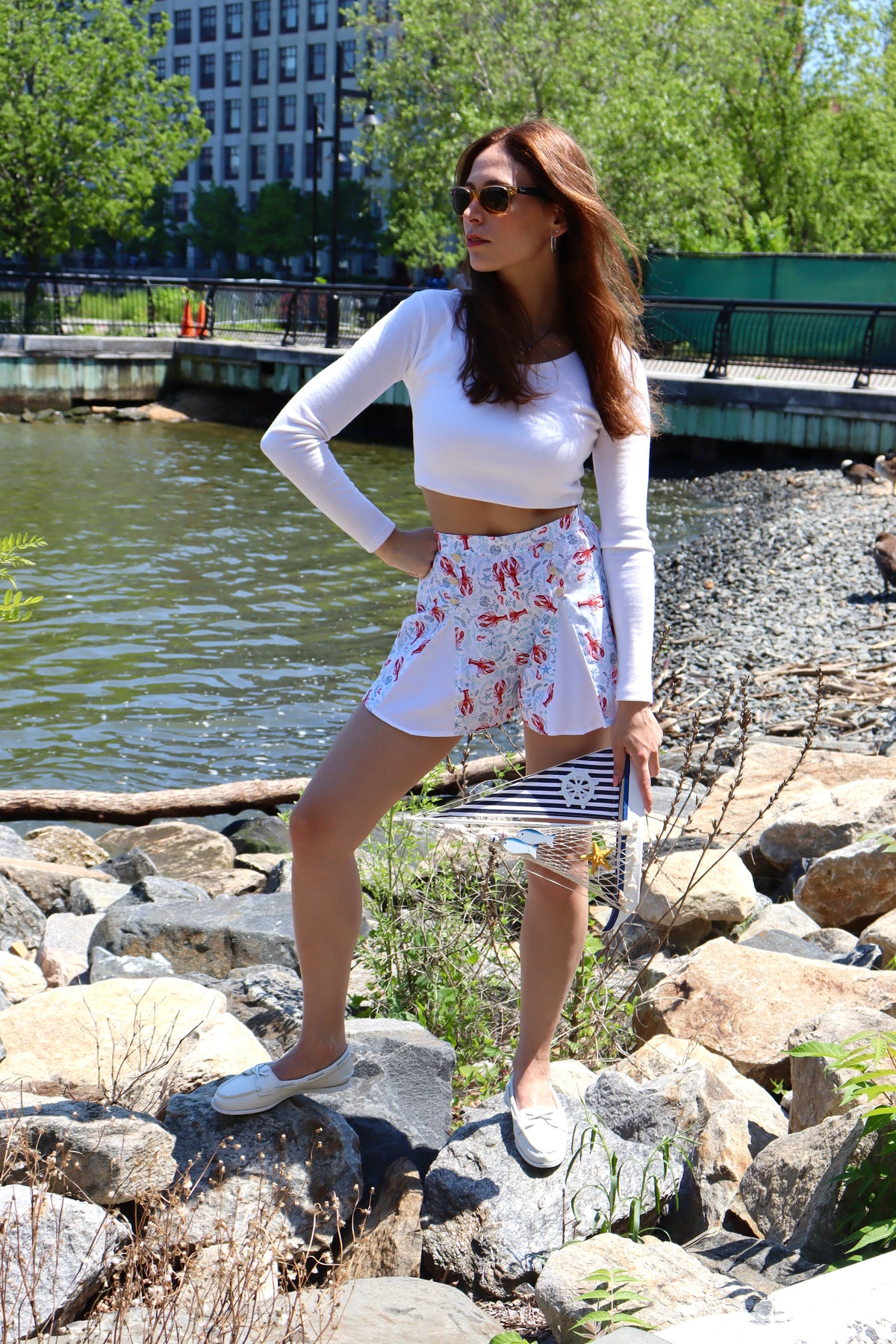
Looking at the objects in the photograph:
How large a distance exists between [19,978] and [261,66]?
92624mm

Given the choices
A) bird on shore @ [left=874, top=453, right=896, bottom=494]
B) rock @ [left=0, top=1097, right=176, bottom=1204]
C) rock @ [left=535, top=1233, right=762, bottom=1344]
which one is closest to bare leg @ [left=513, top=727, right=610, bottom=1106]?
rock @ [left=535, top=1233, right=762, bottom=1344]

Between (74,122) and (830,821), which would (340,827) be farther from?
(74,122)

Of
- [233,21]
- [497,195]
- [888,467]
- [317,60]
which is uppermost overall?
[233,21]

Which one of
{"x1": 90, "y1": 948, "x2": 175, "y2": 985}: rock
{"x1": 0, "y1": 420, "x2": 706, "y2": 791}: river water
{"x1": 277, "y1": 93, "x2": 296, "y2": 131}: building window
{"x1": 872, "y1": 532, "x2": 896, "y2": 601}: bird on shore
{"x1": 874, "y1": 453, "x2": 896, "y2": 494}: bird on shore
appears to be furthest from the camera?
{"x1": 277, "y1": 93, "x2": 296, "y2": 131}: building window

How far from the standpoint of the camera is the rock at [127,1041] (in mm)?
3004

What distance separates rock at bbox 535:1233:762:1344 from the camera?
2252 mm

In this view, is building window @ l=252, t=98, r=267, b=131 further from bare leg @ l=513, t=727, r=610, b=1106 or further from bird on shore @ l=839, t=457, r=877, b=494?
bare leg @ l=513, t=727, r=610, b=1106

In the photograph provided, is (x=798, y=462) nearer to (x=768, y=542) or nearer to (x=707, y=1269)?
(x=768, y=542)

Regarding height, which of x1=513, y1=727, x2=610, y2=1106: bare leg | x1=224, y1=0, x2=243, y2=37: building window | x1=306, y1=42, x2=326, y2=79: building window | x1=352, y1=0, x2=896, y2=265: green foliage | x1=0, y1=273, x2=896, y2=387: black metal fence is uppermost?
x1=224, y1=0, x2=243, y2=37: building window

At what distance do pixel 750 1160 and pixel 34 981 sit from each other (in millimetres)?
2639

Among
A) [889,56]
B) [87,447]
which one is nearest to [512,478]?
[87,447]

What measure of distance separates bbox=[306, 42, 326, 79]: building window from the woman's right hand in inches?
3474

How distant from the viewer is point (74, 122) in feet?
129

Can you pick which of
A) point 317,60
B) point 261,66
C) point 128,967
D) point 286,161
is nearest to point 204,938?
point 128,967
